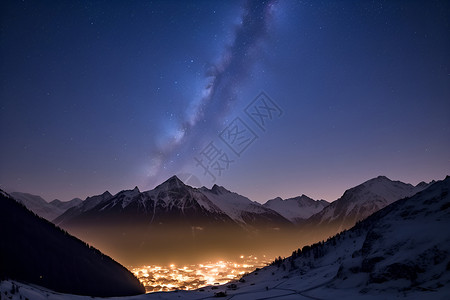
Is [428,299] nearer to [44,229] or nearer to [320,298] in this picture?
[320,298]

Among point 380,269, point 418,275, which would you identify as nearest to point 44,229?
point 380,269

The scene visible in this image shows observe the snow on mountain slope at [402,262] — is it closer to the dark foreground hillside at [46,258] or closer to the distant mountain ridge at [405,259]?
the distant mountain ridge at [405,259]

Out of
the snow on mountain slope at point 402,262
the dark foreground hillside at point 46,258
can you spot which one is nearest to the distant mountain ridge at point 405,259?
the snow on mountain slope at point 402,262

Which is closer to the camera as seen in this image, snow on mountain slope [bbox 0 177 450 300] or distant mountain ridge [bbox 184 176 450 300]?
snow on mountain slope [bbox 0 177 450 300]

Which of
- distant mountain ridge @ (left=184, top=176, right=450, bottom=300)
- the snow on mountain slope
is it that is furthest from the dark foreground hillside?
distant mountain ridge @ (left=184, top=176, right=450, bottom=300)

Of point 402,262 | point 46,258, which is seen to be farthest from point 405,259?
point 46,258

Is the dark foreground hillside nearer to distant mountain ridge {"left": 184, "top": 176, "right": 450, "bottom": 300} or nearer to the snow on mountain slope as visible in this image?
the snow on mountain slope

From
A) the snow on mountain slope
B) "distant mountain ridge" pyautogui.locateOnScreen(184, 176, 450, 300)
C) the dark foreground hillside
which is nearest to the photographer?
the snow on mountain slope

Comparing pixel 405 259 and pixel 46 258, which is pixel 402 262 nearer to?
pixel 405 259
